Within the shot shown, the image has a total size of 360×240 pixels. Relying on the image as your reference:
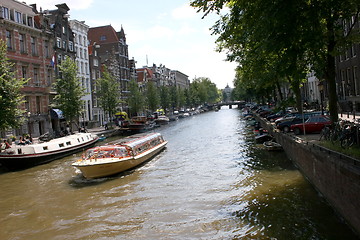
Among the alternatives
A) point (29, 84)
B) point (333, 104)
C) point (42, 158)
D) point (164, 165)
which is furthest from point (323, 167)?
point (29, 84)

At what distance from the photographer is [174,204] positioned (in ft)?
47.8

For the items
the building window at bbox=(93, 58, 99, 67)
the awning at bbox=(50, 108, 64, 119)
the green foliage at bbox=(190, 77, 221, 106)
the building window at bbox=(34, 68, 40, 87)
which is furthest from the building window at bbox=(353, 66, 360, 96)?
the green foliage at bbox=(190, 77, 221, 106)

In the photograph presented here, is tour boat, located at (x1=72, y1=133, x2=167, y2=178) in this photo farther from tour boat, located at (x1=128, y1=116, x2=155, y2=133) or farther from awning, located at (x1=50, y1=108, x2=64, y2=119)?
tour boat, located at (x1=128, y1=116, x2=155, y2=133)

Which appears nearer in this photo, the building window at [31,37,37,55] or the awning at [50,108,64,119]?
the building window at [31,37,37,55]

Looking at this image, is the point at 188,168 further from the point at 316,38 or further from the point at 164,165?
the point at 316,38

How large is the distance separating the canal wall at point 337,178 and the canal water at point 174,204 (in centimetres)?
43

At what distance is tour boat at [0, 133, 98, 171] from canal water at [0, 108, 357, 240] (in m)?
1.16

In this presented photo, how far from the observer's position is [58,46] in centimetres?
4997

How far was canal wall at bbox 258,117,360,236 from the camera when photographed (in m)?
9.69

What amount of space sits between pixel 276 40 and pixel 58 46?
44129mm

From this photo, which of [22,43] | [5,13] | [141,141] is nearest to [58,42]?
[22,43]

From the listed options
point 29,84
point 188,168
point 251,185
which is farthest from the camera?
point 29,84

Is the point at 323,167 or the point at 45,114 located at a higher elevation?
the point at 45,114

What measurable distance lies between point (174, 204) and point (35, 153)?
15266 mm
